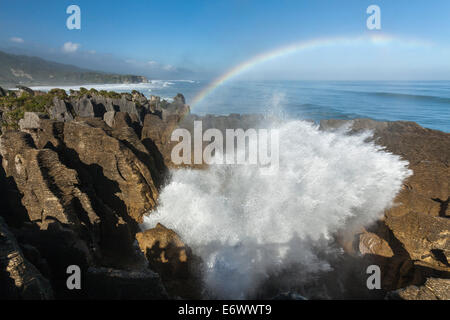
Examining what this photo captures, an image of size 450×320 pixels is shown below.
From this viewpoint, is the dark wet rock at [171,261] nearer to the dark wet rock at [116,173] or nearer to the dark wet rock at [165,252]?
the dark wet rock at [165,252]

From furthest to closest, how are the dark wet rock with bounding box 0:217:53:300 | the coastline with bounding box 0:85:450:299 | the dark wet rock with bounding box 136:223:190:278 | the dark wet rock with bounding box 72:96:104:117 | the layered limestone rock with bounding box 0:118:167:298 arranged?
1. the dark wet rock with bounding box 72:96:104:117
2. the dark wet rock with bounding box 136:223:190:278
3. the layered limestone rock with bounding box 0:118:167:298
4. the coastline with bounding box 0:85:450:299
5. the dark wet rock with bounding box 0:217:53:300

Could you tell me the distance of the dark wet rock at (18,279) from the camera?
3444mm

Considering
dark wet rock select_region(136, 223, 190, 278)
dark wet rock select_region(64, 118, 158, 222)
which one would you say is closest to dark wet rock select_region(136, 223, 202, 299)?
dark wet rock select_region(136, 223, 190, 278)

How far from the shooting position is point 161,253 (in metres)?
6.70

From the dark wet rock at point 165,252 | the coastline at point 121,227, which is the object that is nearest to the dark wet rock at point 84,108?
the coastline at point 121,227

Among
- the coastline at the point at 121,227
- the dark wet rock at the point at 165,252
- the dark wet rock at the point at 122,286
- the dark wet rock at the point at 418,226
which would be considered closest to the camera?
the dark wet rock at the point at 122,286

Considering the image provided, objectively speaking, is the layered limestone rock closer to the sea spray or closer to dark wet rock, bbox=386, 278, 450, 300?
the sea spray

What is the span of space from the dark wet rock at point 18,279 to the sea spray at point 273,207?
4.30 meters

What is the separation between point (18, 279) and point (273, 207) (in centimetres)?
838

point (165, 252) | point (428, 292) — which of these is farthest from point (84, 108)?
point (428, 292)

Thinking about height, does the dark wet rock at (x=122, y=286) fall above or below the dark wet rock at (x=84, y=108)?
below

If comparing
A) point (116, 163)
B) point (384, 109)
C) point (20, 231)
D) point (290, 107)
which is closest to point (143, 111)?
point (116, 163)

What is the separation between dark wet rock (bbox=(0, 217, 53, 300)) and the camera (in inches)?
136

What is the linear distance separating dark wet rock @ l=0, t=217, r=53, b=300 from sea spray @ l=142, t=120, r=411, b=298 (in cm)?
430
